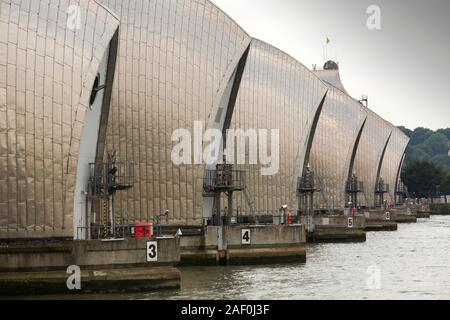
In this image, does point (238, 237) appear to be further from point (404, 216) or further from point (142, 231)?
point (404, 216)

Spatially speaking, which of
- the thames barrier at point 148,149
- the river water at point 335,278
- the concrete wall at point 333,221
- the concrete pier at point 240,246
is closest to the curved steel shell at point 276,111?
the thames barrier at point 148,149

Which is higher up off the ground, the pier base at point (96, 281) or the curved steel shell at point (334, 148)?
the curved steel shell at point (334, 148)

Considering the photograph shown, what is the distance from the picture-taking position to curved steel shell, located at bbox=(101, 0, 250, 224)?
55.8 metres

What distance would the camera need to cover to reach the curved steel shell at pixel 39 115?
39.5 metres

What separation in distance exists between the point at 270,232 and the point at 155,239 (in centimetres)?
1638

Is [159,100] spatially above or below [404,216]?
above

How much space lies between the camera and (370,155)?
12800 centimetres

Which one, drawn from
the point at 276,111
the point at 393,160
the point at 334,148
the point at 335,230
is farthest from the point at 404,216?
the point at 276,111

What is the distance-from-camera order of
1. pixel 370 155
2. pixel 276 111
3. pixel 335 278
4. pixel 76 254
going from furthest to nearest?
pixel 370 155 < pixel 276 111 < pixel 335 278 < pixel 76 254

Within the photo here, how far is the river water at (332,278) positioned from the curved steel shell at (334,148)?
2953cm

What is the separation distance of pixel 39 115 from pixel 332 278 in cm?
1801

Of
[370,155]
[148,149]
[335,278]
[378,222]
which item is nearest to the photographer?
[335,278]

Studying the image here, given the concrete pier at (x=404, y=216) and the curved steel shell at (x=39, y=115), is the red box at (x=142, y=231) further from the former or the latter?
the concrete pier at (x=404, y=216)

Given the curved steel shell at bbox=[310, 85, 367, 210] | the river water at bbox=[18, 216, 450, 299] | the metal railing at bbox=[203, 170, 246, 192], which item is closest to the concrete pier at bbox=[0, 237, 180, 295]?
the river water at bbox=[18, 216, 450, 299]
